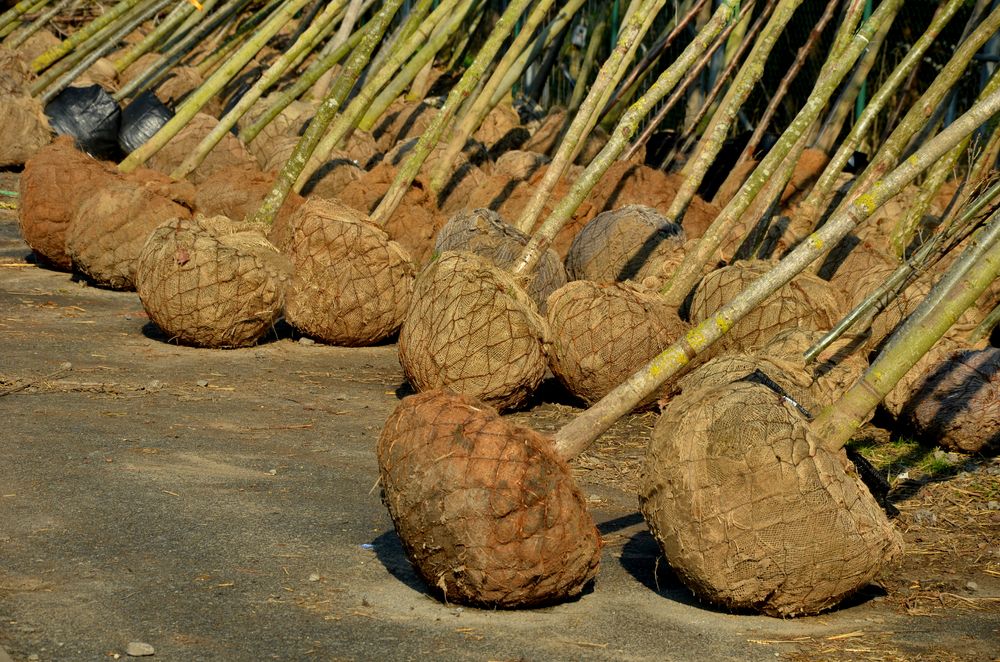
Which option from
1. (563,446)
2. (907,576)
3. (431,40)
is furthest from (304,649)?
(431,40)

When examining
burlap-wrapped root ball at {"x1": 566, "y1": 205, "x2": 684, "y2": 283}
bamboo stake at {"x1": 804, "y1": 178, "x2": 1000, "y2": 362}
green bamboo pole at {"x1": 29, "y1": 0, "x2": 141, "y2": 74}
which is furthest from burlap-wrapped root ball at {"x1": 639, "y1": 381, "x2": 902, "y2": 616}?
green bamboo pole at {"x1": 29, "y1": 0, "x2": 141, "y2": 74}

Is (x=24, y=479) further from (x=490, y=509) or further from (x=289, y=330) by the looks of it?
(x=289, y=330)

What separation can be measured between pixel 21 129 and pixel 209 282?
598 centimetres

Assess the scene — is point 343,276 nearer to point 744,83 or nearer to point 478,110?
point 744,83

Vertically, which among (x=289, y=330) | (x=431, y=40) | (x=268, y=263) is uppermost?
(x=431, y=40)

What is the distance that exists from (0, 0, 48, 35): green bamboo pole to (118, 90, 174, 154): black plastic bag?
356cm

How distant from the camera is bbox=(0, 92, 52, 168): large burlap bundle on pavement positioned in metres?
11.8

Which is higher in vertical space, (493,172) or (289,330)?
(493,172)

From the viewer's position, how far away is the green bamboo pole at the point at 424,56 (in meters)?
9.57

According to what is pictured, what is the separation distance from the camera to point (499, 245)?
6988mm

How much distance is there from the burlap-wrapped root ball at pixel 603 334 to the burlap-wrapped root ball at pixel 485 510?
249 cm

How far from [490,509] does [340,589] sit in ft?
1.74

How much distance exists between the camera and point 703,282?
256 inches

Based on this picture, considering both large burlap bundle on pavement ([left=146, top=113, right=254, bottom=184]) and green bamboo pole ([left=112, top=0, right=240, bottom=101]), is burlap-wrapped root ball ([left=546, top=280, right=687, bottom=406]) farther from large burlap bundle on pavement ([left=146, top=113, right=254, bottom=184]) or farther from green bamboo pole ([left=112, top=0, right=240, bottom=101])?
green bamboo pole ([left=112, top=0, right=240, bottom=101])
